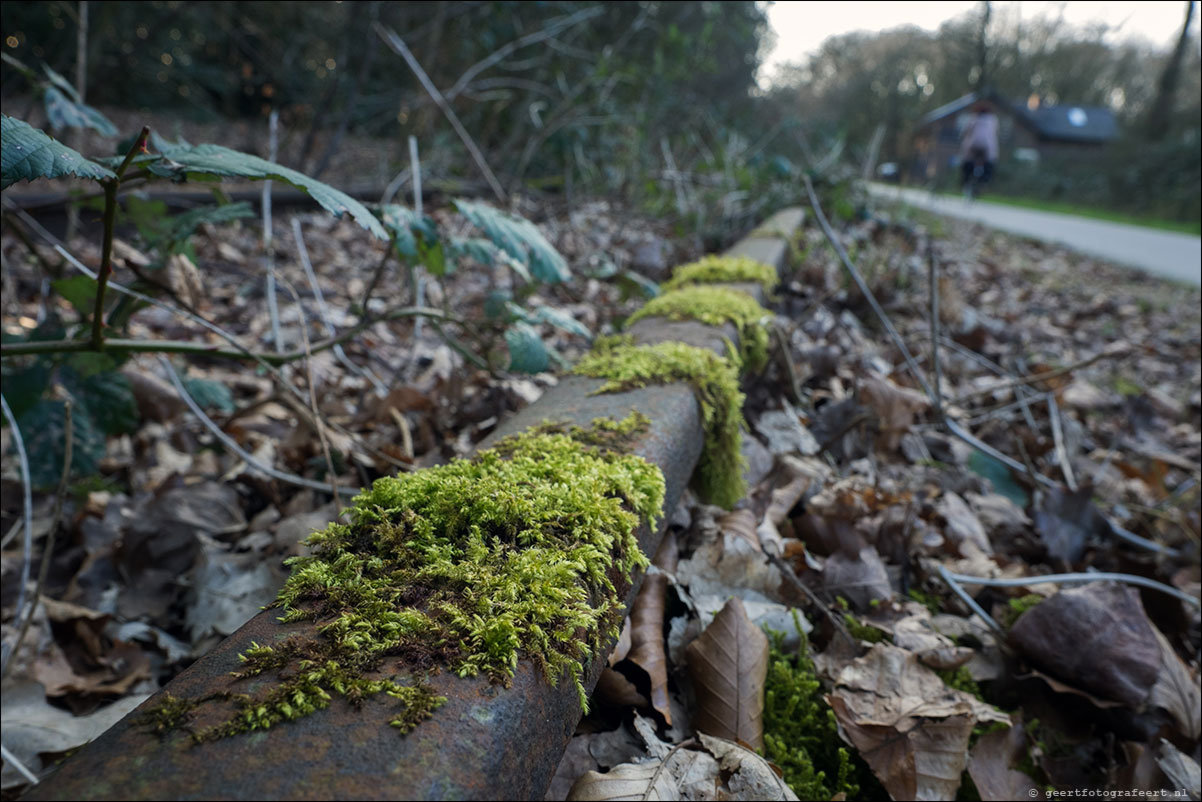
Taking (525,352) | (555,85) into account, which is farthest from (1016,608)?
(555,85)

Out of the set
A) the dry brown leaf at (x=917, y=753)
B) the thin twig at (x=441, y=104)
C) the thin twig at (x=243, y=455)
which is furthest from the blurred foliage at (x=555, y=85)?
the dry brown leaf at (x=917, y=753)

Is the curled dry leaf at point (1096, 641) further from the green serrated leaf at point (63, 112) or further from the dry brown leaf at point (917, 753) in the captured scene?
the green serrated leaf at point (63, 112)

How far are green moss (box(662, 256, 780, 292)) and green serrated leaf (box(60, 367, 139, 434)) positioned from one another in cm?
216

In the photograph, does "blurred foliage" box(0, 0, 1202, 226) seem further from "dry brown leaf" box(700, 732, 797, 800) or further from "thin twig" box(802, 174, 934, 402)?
"dry brown leaf" box(700, 732, 797, 800)

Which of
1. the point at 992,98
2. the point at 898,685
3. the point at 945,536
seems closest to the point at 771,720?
the point at 898,685

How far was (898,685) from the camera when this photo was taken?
1.29 m

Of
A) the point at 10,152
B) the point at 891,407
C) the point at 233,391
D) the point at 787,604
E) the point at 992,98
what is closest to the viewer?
the point at 10,152

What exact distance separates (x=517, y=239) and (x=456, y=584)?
107cm

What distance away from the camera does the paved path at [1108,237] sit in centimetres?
592

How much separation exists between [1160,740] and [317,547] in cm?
169

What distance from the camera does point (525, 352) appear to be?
181 cm

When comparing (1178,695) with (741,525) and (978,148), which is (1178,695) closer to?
(741,525)

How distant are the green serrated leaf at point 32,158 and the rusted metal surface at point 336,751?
2.30 feet

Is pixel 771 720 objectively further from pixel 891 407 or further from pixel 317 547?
pixel 891 407
